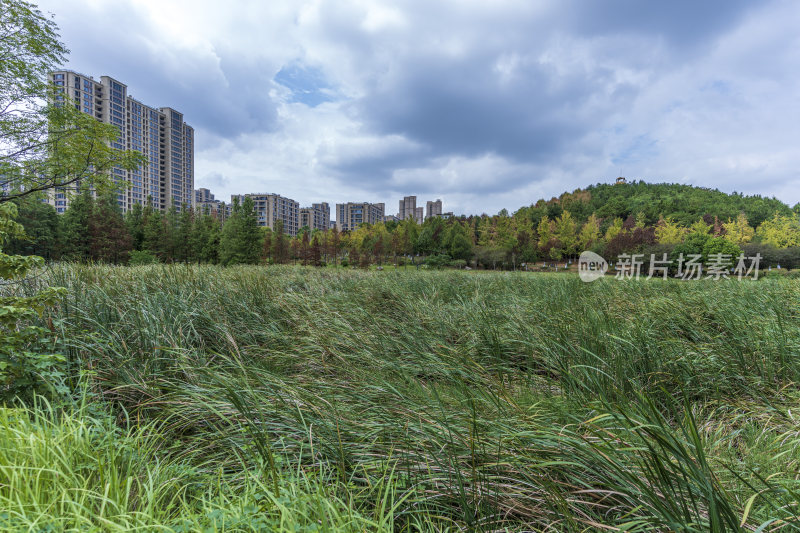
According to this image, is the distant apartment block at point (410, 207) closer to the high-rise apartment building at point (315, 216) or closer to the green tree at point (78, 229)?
the high-rise apartment building at point (315, 216)

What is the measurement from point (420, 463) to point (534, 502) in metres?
0.55

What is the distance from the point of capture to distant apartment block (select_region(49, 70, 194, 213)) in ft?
249

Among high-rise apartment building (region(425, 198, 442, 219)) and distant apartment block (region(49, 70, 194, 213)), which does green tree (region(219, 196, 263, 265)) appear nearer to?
distant apartment block (region(49, 70, 194, 213))

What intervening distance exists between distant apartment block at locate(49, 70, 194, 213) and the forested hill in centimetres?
8615

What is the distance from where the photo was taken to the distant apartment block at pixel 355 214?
12975cm

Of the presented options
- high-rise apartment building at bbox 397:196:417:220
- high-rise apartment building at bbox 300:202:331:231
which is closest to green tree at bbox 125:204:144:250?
high-rise apartment building at bbox 300:202:331:231

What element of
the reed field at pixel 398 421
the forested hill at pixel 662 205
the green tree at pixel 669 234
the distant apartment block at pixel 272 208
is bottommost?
the reed field at pixel 398 421

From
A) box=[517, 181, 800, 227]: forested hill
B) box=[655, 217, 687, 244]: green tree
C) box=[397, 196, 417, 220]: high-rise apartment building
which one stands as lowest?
box=[655, 217, 687, 244]: green tree

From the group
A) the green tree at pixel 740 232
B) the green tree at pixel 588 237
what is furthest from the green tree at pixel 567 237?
the green tree at pixel 740 232

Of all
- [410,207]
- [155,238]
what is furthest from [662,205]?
[410,207]

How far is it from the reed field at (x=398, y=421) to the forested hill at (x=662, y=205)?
A: 1692 inches

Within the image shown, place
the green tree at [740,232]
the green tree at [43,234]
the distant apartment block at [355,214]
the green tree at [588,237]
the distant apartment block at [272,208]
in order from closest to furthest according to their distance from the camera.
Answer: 1. the green tree at [43,234]
2. the green tree at [740,232]
3. the green tree at [588,237]
4. the distant apartment block at [272,208]
5. the distant apartment block at [355,214]

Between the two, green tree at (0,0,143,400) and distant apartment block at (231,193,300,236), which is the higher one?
distant apartment block at (231,193,300,236)

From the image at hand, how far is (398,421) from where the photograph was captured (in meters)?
1.91
